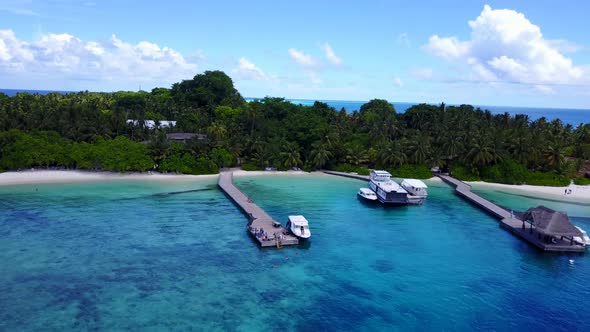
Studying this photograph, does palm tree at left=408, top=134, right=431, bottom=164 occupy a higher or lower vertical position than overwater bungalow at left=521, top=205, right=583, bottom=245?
higher

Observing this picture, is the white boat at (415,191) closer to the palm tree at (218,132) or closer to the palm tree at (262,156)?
the palm tree at (262,156)

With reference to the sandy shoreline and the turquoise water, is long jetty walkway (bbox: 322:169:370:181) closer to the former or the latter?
the sandy shoreline

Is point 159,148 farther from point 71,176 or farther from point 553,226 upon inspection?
point 553,226

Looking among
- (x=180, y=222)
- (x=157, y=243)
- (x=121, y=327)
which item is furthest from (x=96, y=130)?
(x=121, y=327)

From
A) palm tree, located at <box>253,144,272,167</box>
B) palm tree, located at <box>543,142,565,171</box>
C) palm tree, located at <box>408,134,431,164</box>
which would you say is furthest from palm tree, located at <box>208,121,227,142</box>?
palm tree, located at <box>543,142,565,171</box>

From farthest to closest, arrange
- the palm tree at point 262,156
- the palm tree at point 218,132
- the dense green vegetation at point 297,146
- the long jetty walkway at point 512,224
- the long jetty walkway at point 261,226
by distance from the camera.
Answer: the palm tree at point 218,132
the palm tree at point 262,156
the dense green vegetation at point 297,146
the long jetty walkway at point 512,224
the long jetty walkway at point 261,226

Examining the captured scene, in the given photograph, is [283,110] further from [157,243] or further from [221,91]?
[157,243]

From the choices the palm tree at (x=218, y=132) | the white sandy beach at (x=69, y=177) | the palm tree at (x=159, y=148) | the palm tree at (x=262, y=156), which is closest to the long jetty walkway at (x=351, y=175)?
the palm tree at (x=262, y=156)
